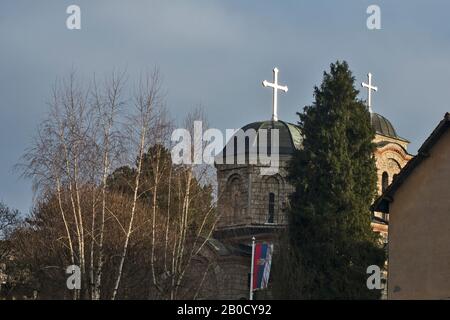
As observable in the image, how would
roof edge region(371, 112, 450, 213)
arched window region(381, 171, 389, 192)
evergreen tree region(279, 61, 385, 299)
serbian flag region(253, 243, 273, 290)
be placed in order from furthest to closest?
arched window region(381, 171, 389, 192) < evergreen tree region(279, 61, 385, 299) < serbian flag region(253, 243, 273, 290) < roof edge region(371, 112, 450, 213)

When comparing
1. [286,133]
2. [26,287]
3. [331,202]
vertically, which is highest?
[286,133]

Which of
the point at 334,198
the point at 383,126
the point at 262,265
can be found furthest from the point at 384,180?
the point at 262,265

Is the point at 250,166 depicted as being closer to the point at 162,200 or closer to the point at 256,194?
the point at 256,194

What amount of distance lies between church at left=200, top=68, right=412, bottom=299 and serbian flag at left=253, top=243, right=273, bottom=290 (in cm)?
1248

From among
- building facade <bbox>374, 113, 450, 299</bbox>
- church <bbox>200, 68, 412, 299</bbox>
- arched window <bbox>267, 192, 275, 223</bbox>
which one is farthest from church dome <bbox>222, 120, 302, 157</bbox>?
building facade <bbox>374, 113, 450, 299</bbox>

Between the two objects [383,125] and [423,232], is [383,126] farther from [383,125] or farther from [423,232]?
[423,232]

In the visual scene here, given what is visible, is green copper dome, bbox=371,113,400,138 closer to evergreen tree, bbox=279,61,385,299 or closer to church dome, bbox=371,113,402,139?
church dome, bbox=371,113,402,139

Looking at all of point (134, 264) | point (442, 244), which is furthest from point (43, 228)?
point (442, 244)

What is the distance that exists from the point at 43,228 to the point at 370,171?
14.8 meters

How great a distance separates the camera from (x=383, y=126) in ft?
202

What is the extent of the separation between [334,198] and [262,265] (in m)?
4.45

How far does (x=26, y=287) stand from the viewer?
51344mm

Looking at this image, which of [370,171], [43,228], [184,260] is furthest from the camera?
[43,228]

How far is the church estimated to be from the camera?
55656 millimetres
